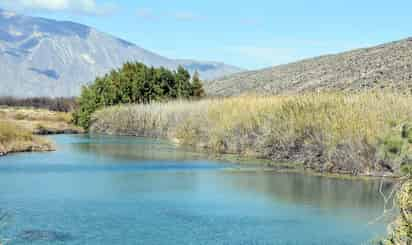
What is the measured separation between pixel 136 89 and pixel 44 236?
46.8m

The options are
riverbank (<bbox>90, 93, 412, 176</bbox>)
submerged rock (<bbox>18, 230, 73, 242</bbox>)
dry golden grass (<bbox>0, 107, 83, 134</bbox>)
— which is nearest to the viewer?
submerged rock (<bbox>18, 230, 73, 242</bbox>)

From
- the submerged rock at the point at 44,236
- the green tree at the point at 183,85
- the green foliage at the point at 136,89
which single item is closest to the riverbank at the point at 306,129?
the submerged rock at the point at 44,236

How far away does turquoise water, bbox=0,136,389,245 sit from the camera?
58.4 ft

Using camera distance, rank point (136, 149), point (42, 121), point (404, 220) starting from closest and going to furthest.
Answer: point (404, 220)
point (136, 149)
point (42, 121)

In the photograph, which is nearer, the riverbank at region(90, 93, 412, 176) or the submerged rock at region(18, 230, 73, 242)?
the submerged rock at region(18, 230, 73, 242)

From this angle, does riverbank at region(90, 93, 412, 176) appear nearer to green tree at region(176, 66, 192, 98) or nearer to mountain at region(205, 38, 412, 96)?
green tree at region(176, 66, 192, 98)

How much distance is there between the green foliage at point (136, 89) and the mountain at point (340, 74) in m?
11.1

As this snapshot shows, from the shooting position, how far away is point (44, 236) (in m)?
17.4

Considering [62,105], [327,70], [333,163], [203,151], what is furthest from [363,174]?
[62,105]

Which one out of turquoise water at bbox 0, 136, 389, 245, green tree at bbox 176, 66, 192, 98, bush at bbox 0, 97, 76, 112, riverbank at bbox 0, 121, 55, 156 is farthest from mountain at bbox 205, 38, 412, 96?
turquoise water at bbox 0, 136, 389, 245

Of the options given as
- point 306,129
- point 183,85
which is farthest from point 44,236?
point 183,85

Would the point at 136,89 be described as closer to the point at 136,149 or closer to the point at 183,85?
the point at 183,85

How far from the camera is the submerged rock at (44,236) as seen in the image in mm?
17172

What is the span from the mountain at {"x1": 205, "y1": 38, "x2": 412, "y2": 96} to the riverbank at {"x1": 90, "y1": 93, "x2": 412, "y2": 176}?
19849mm
